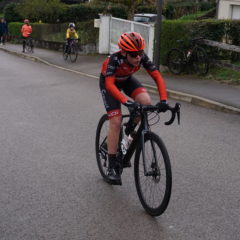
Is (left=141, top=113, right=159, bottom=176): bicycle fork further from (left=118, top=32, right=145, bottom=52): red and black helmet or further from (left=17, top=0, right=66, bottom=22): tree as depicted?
(left=17, top=0, right=66, bottom=22): tree

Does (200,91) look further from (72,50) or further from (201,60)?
(72,50)

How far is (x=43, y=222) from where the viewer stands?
4.78m

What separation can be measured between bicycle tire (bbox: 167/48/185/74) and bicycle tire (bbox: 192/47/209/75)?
405 millimetres

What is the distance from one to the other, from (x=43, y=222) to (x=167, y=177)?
49.8 inches

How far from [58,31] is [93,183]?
2641 centimetres

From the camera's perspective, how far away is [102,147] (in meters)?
6.21

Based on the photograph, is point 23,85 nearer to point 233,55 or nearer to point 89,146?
point 233,55

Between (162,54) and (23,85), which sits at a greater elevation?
(162,54)

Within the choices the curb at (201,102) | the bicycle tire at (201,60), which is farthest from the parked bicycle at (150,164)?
the bicycle tire at (201,60)

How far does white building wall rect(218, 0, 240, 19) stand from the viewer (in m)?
24.4

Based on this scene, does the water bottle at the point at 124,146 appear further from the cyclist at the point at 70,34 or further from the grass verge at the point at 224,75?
the cyclist at the point at 70,34

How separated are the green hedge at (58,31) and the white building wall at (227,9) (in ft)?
20.6

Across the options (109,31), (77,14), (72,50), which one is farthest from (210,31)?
(77,14)

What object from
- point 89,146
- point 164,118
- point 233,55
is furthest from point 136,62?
point 233,55
